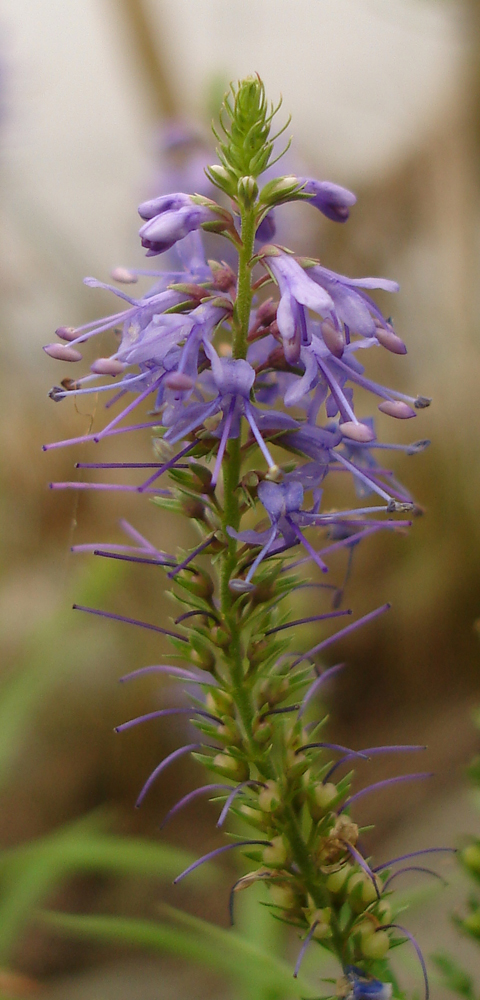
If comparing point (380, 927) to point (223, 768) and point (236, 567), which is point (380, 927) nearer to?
point (223, 768)

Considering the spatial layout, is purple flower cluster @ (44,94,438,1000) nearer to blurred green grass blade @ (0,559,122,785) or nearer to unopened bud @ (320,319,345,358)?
unopened bud @ (320,319,345,358)

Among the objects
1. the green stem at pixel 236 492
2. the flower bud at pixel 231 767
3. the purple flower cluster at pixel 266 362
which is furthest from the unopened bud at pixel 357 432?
the flower bud at pixel 231 767

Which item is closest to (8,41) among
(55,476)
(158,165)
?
(158,165)

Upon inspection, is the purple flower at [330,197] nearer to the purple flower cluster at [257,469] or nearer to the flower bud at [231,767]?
the purple flower cluster at [257,469]

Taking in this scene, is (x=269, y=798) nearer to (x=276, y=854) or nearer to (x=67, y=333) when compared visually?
(x=276, y=854)

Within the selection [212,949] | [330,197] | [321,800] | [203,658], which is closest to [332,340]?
[330,197]
